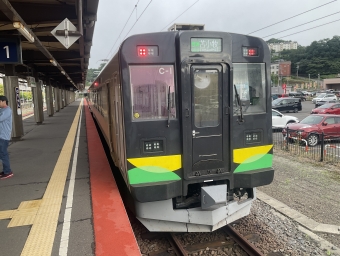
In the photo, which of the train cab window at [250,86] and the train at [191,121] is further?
the train cab window at [250,86]

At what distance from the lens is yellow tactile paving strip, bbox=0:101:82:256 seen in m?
3.55

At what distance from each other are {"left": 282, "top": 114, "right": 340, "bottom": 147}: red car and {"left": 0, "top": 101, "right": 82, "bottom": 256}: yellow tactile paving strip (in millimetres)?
10160

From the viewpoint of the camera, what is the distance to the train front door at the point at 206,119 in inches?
177

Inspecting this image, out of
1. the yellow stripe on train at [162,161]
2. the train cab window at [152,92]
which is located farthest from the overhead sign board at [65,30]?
the yellow stripe on train at [162,161]

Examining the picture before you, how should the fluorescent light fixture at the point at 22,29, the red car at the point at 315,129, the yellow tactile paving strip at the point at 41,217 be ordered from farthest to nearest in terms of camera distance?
the red car at the point at 315,129 → the fluorescent light fixture at the point at 22,29 → the yellow tactile paving strip at the point at 41,217

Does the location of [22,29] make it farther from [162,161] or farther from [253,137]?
[253,137]

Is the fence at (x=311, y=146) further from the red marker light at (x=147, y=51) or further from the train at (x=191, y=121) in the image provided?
the red marker light at (x=147, y=51)

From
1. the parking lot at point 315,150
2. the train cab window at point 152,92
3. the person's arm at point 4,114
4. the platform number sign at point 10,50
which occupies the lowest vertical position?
the parking lot at point 315,150

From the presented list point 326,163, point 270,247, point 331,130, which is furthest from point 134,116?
point 331,130

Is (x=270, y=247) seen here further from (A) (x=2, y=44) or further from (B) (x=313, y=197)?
(A) (x=2, y=44)

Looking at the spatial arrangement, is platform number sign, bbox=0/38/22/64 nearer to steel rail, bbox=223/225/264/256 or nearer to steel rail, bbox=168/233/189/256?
steel rail, bbox=168/233/189/256

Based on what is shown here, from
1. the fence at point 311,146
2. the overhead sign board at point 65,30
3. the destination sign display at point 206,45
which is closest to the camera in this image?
the destination sign display at point 206,45

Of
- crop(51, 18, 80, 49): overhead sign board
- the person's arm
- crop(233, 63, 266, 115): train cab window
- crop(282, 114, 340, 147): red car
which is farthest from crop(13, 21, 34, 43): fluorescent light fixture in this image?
crop(282, 114, 340, 147): red car

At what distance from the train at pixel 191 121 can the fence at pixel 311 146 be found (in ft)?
22.4
